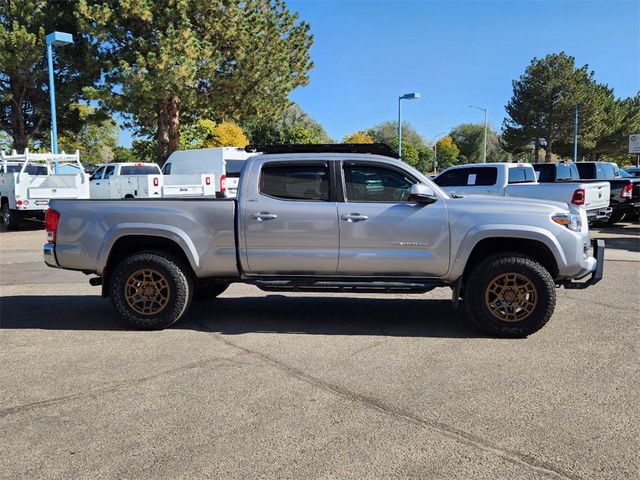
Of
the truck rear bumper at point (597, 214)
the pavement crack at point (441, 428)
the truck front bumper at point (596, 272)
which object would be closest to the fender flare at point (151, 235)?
the pavement crack at point (441, 428)

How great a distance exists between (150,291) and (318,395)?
262 cm

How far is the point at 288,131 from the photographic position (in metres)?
55.8

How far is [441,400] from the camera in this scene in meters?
4.02

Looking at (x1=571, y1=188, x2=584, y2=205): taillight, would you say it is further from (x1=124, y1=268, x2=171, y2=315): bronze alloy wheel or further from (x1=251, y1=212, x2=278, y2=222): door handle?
(x1=124, y1=268, x2=171, y2=315): bronze alloy wheel

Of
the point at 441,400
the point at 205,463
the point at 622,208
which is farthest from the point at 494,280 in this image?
the point at 622,208

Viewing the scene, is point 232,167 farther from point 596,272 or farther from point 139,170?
point 596,272

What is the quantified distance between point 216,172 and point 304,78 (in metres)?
15.3

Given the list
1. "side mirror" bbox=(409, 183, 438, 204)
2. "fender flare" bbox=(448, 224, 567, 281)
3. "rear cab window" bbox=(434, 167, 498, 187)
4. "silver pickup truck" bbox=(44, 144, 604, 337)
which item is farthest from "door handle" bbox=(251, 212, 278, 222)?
"rear cab window" bbox=(434, 167, 498, 187)

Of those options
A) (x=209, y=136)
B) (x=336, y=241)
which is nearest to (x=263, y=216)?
(x=336, y=241)

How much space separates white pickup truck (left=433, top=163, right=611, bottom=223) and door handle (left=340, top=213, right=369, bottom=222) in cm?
686

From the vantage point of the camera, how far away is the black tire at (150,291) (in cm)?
586

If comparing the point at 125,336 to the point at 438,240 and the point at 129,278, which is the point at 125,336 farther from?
the point at 438,240

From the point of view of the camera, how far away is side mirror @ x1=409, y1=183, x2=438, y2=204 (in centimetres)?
549

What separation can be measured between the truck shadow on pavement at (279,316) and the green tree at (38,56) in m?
20.4
